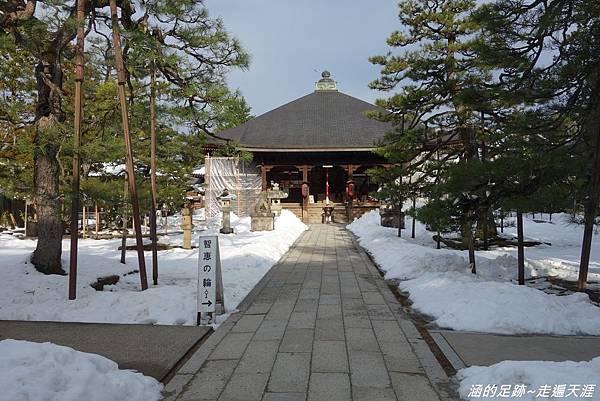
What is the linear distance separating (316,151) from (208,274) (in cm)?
2061

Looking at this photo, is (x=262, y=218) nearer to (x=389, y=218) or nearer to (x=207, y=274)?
(x=389, y=218)

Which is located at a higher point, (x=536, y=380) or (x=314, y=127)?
(x=314, y=127)

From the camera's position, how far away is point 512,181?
6.55 meters

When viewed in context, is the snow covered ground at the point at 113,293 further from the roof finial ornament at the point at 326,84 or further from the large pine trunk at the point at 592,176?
the roof finial ornament at the point at 326,84

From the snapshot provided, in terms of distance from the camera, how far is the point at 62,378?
2.94m

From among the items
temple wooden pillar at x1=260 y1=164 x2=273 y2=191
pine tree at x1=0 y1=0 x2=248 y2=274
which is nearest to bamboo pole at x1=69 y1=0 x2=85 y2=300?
pine tree at x1=0 y1=0 x2=248 y2=274

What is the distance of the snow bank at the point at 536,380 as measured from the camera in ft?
9.62

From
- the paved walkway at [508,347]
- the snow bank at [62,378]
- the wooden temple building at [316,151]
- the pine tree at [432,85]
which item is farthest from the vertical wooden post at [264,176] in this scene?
the snow bank at [62,378]

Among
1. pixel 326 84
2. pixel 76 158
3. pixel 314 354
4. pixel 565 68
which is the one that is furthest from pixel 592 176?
pixel 326 84

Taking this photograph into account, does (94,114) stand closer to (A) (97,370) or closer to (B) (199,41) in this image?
(B) (199,41)

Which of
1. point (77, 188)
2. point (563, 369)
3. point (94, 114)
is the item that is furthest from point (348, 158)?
point (563, 369)

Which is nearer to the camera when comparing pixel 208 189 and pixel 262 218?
pixel 262 218

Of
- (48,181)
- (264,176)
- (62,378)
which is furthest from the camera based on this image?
(264,176)

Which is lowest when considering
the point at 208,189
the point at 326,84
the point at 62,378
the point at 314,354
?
the point at 314,354
